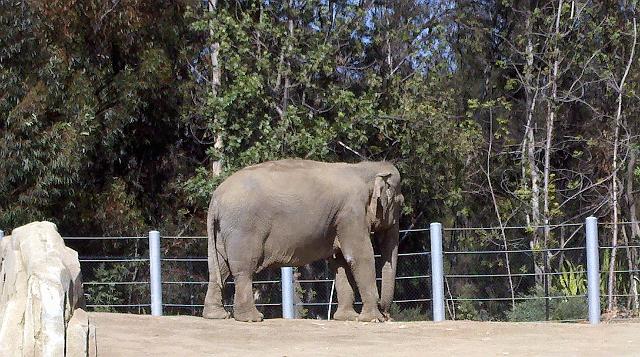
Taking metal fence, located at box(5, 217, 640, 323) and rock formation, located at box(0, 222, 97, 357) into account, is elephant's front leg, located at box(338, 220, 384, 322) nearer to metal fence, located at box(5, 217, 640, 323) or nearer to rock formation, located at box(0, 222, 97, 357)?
metal fence, located at box(5, 217, 640, 323)

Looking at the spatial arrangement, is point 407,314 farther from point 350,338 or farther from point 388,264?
point 350,338

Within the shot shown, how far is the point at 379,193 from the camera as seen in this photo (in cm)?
1372

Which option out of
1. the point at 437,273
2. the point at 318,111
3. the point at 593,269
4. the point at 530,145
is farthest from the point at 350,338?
the point at 530,145

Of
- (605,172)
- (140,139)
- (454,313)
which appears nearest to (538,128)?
(605,172)

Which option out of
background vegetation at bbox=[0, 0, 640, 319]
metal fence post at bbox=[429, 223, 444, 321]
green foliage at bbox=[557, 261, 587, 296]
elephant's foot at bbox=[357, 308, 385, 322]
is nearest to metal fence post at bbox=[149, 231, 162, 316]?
elephant's foot at bbox=[357, 308, 385, 322]

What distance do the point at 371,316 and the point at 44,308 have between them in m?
5.56

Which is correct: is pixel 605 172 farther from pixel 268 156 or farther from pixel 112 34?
pixel 112 34

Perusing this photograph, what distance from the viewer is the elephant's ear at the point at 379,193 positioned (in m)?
13.7

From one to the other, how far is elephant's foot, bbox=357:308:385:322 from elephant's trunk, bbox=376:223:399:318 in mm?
307

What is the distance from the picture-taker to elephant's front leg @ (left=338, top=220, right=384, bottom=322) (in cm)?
1346

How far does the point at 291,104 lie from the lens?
19.8m

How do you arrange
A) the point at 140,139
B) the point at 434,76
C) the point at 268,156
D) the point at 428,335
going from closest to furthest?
the point at 428,335 → the point at 268,156 → the point at 434,76 → the point at 140,139

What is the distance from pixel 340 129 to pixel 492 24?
5.30 metres

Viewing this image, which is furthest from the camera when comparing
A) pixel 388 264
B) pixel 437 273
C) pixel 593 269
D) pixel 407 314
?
pixel 407 314
